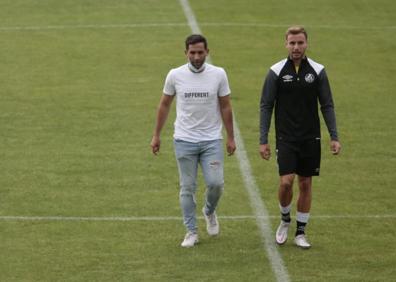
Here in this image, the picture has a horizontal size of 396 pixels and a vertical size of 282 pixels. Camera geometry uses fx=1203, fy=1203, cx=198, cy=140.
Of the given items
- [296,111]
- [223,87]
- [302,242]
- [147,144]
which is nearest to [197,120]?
[223,87]

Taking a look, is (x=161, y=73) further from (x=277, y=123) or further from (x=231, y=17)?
(x=277, y=123)

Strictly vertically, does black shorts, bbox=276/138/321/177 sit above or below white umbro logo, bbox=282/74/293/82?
below

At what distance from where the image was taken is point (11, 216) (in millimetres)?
12766

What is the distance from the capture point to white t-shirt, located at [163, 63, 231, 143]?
11414mm

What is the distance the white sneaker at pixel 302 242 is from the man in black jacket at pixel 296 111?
48 centimetres

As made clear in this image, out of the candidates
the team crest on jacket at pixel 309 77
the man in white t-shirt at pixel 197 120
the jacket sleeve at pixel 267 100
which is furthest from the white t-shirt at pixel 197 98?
the team crest on jacket at pixel 309 77

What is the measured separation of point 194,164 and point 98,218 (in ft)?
5.44

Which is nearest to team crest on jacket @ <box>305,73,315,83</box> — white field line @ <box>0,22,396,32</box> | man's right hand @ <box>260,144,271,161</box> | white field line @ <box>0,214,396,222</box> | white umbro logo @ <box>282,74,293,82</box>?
white umbro logo @ <box>282,74,293,82</box>

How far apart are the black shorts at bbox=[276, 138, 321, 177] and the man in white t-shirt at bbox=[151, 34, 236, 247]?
0.53m

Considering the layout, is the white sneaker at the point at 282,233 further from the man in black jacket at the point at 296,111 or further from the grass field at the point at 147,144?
the man in black jacket at the point at 296,111

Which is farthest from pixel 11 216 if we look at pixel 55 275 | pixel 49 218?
pixel 55 275

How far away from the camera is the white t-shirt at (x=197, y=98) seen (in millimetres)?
11414

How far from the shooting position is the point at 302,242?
38.2 feet

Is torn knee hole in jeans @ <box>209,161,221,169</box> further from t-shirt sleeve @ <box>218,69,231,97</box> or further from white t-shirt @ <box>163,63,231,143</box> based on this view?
t-shirt sleeve @ <box>218,69,231,97</box>
